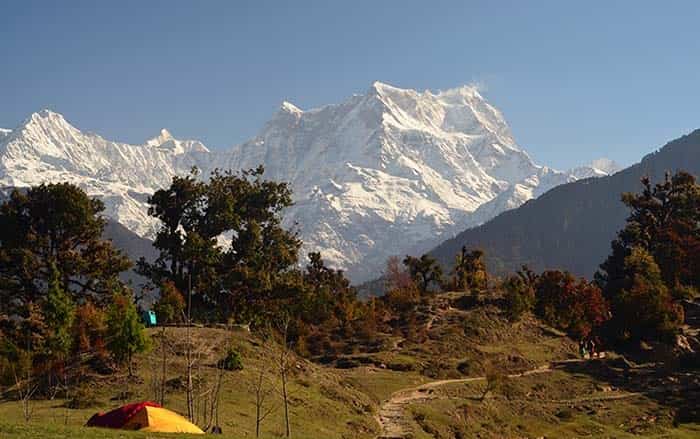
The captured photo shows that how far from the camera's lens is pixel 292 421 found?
45406 millimetres

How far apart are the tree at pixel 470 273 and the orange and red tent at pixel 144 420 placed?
263 feet

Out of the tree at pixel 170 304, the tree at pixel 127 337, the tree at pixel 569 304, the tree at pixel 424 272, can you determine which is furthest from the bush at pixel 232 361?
the tree at pixel 424 272

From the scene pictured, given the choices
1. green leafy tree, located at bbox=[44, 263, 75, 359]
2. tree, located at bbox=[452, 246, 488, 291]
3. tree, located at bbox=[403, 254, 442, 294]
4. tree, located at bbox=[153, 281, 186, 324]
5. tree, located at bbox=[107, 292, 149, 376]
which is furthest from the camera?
tree, located at bbox=[403, 254, 442, 294]

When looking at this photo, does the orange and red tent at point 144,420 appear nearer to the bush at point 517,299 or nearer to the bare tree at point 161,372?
the bare tree at point 161,372

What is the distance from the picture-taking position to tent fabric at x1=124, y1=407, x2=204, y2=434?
33.2 meters

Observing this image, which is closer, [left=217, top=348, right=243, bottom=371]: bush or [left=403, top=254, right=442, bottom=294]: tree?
[left=217, top=348, right=243, bottom=371]: bush

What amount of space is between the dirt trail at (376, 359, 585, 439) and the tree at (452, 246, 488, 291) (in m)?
37.5

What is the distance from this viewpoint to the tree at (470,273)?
376 feet

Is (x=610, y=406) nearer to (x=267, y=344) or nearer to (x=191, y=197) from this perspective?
(x=267, y=344)

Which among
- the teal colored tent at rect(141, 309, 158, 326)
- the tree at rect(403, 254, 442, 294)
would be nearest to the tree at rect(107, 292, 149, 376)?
the teal colored tent at rect(141, 309, 158, 326)

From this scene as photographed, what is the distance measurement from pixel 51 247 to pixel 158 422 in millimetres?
37427

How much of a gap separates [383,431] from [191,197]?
36.9 meters

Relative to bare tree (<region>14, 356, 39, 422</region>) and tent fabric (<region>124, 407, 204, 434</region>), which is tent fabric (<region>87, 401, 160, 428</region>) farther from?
bare tree (<region>14, 356, 39, 422</region>)

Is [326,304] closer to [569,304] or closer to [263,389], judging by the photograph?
[569,304]
